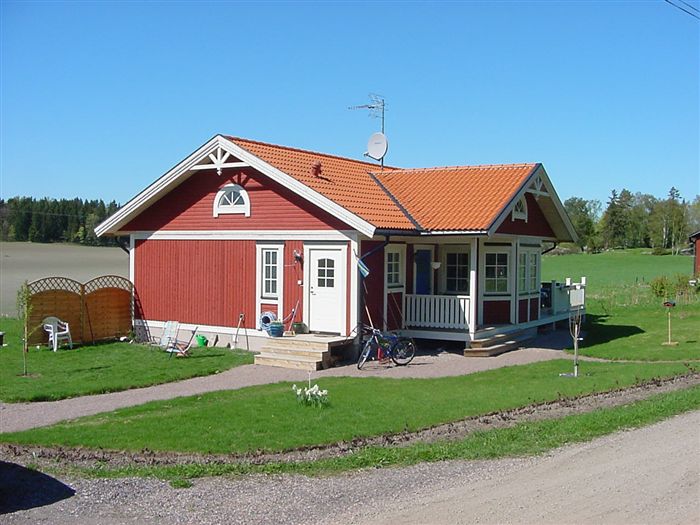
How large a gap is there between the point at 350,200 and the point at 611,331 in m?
10.6

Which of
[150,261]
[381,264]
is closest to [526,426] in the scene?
[381,264]

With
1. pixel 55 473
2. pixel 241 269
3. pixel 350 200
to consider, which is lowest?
pixel 55 473

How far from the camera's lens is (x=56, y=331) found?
65.4 feet

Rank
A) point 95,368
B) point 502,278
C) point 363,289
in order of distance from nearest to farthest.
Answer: point 95,368 < point 363,289 < point 502,278

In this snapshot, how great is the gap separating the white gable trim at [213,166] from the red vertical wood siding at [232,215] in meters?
0.28

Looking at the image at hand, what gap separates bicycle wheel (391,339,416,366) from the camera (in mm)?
17719

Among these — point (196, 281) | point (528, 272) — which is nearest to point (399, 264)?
point (528, 272)

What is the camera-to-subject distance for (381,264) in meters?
19.0

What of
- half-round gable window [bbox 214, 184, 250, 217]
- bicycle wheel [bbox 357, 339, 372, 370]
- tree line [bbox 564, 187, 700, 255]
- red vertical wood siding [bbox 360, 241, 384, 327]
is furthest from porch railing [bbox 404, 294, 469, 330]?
tree line [bbox 564, 187, 700, 255]

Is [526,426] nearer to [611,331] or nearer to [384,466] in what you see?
[384,466]

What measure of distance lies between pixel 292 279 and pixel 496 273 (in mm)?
5567

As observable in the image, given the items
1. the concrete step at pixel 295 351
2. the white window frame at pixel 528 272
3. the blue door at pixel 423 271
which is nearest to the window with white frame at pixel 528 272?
the white window frame at pixel 528 272

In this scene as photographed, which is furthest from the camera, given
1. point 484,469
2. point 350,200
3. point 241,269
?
point 241,269

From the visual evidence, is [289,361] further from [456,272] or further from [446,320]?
[456,272]
